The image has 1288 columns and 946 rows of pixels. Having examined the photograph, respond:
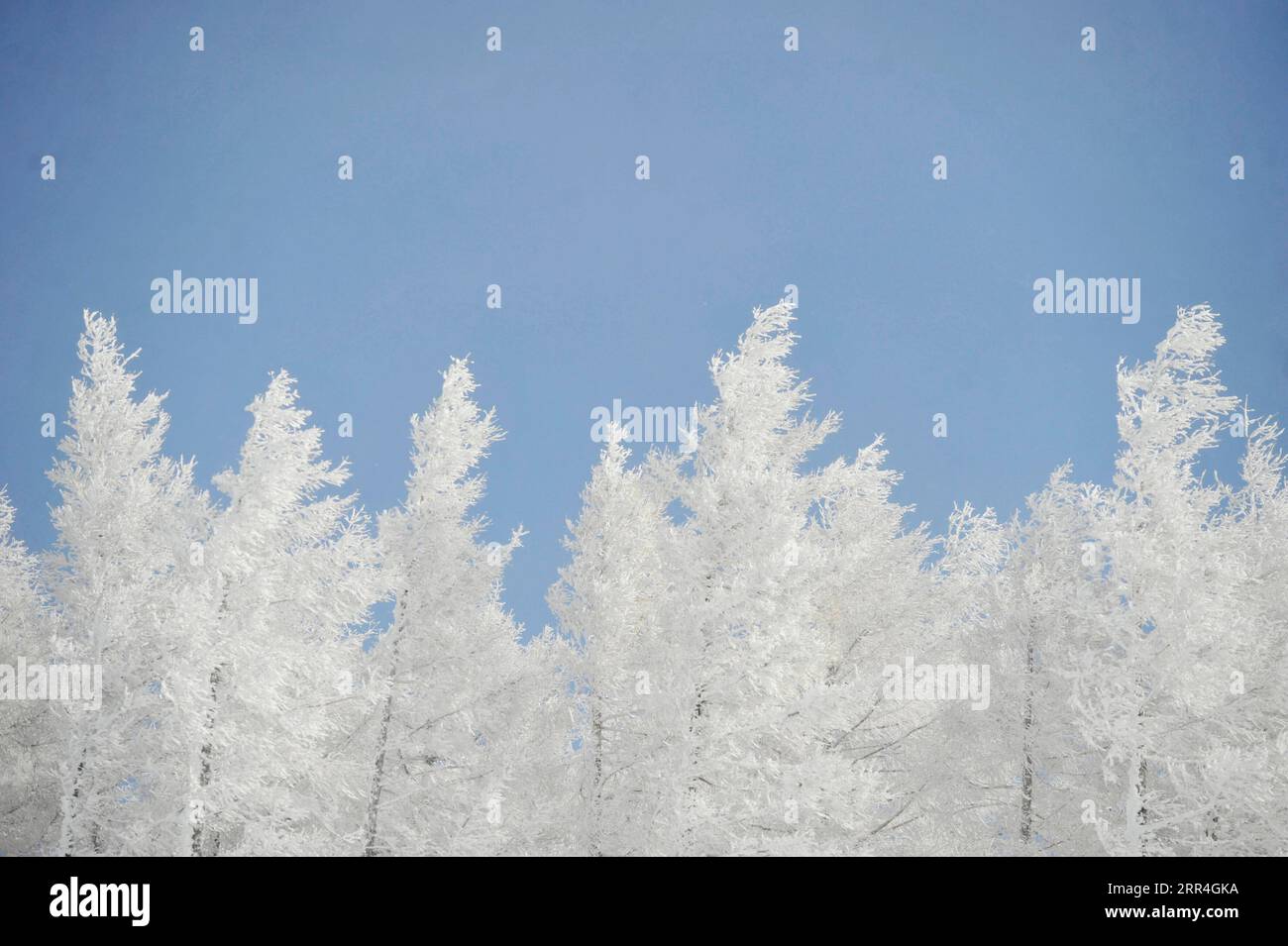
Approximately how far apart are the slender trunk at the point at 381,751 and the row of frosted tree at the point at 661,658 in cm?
5

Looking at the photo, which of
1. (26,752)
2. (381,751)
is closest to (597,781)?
(381,751)

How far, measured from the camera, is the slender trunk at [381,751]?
666 inches

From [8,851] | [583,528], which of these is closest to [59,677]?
[8,851]

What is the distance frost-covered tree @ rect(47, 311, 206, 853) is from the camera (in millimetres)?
15312

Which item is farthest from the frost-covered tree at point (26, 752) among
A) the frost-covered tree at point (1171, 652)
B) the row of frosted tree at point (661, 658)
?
the frost-covered tree at point (1171, 652)

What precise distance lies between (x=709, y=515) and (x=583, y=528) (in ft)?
12.7

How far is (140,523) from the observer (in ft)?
56.0

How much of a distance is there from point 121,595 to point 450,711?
5.68 metres

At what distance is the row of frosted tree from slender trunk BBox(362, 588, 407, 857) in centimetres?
5

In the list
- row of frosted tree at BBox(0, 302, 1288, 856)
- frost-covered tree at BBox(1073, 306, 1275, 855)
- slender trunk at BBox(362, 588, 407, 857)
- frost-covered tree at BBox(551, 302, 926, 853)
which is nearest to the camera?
frost-covered tree at BBox(551, 302, 926, 853)
